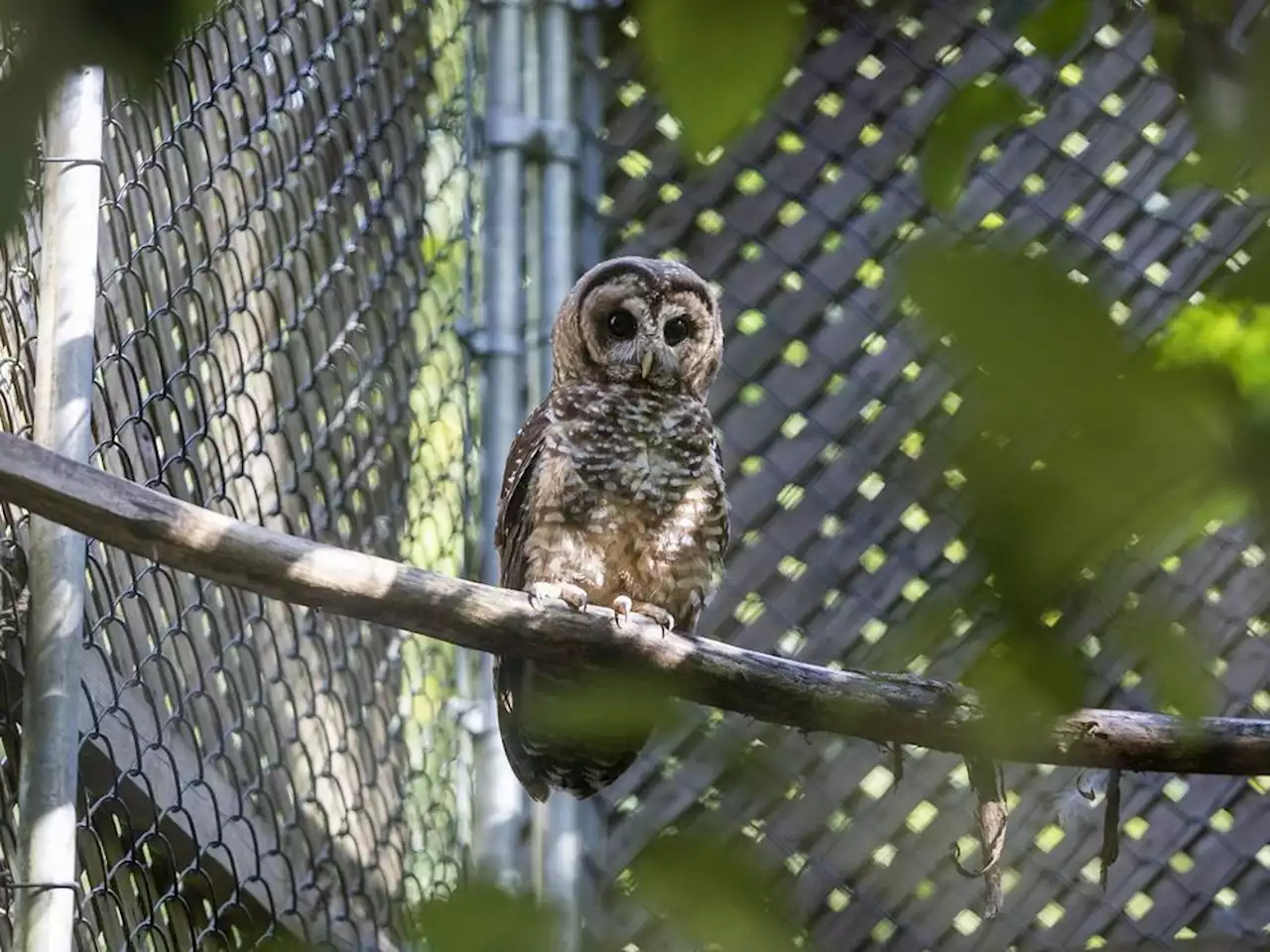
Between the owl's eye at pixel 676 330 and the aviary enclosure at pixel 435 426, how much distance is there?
1.00 ft

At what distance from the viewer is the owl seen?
9.05ft

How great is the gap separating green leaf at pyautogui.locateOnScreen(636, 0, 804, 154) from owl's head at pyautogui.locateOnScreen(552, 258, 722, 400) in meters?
2.45

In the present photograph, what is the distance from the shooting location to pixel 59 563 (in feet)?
5.75

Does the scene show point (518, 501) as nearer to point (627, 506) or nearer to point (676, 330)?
point (627, 506)

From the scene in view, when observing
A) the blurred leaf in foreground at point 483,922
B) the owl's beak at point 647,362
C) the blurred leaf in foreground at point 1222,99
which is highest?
the owl's beak at point 647,362

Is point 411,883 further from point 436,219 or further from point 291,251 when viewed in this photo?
point 436,219

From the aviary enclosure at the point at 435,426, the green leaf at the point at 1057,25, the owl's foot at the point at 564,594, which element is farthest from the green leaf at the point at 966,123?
the owl's foot at the point at 564,594

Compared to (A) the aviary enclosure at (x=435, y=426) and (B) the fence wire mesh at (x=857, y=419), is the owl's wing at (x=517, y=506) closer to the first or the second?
(A) the aviary enclosure at (x=435, y=426)

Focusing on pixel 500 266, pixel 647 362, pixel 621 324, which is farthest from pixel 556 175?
pixel 647 362

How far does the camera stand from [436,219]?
336 centimetres

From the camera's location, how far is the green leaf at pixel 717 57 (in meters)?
0.47

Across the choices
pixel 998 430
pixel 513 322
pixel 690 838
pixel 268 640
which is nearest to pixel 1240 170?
pixel 998 430

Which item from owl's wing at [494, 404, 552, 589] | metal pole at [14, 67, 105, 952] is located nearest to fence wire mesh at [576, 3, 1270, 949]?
owl's wing at [494, 404, 552, 589]

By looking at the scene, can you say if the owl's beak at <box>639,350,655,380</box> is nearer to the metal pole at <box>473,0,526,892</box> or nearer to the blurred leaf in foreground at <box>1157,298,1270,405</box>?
the metal pole at <box>473,0,526,892</box>
